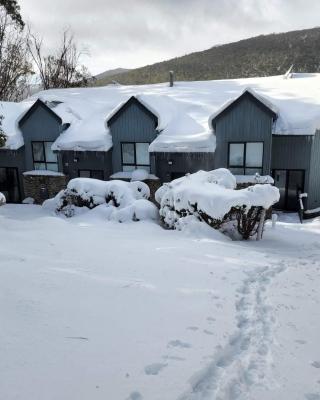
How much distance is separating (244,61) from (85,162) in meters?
67.3

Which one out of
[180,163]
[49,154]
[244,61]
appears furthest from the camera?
[244,61]

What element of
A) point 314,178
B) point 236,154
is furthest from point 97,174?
point 314,178

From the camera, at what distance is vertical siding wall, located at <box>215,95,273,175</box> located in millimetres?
17234

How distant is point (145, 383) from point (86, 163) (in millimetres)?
18407

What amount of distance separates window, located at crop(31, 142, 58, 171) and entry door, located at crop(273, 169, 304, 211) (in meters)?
13.5

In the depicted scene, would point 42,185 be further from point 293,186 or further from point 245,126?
point 293,186

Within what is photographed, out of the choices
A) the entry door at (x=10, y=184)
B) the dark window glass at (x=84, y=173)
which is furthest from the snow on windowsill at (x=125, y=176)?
the entry door at (x=10, y=184)

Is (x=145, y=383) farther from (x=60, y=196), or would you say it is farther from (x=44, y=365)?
(x=60, y=196)

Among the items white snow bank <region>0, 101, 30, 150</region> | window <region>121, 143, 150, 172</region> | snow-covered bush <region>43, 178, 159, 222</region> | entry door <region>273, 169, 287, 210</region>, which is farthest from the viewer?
white snow bank <region>0, 101, 30, 150</region>

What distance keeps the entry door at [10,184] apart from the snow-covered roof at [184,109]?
8.09 feet

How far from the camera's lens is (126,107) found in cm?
1961

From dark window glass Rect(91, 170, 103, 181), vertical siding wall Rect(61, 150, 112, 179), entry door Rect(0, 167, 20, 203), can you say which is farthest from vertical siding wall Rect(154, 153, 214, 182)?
entry door Rect(0, 167, 20, 203)

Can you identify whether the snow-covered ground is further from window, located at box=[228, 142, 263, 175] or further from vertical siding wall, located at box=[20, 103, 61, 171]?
vertical siding wall, located at box=[20, 103, 61, 171]

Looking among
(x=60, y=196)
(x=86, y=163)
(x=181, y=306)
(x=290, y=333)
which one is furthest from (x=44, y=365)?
(x=86, y=163)
